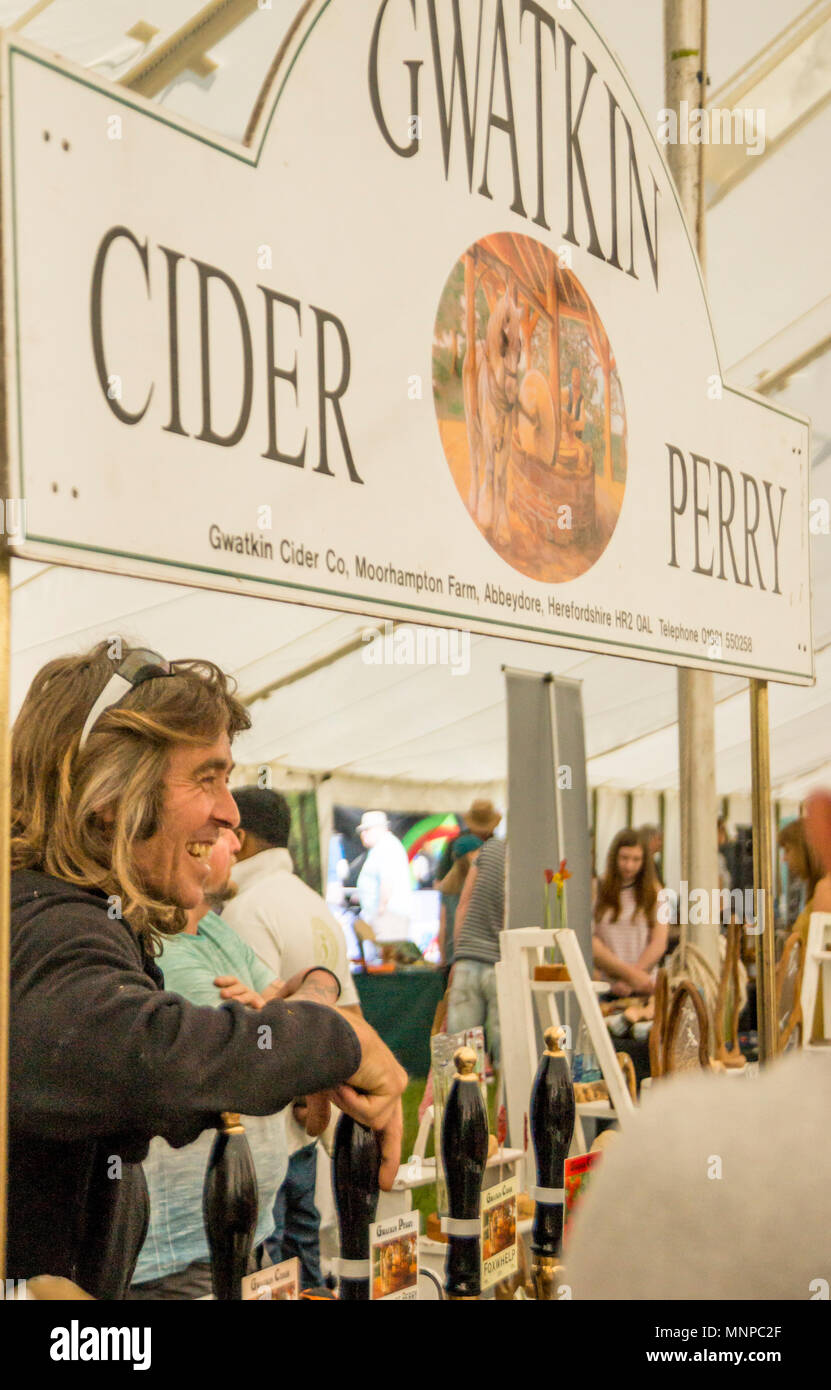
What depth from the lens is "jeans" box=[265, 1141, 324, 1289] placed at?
6.67 ft

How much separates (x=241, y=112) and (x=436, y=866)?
277cm

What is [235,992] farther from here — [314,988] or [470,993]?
[470,993]

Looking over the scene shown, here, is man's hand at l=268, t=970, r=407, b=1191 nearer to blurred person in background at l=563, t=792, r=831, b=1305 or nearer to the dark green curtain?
blurred person in background at l=563, t=792, r=831, b=1305

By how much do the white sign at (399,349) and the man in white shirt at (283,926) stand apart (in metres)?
0.78

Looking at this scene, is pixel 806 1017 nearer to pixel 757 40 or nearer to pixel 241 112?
pixel 241 112

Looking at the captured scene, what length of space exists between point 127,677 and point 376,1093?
382 mm

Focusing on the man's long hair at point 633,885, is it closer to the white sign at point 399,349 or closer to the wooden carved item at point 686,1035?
the wooden carved item at point 686,1035

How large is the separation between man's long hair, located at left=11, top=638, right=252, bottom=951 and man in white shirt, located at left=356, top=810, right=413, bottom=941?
11.1 feet

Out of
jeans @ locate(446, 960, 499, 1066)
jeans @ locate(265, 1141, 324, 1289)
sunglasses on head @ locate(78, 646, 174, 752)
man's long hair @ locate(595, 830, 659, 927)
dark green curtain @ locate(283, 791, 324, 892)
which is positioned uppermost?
sunglasses on head @ locate(78, 646, 174, 752)

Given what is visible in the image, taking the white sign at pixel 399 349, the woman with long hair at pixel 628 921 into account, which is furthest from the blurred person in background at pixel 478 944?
the white sign at pixel 399 349

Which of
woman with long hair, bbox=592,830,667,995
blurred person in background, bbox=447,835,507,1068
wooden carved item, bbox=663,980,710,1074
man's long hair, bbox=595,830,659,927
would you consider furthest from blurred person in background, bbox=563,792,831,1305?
man's long hair, bbox=595,830,659,927

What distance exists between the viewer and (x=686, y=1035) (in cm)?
188

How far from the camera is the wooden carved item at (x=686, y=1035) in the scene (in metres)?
1.81

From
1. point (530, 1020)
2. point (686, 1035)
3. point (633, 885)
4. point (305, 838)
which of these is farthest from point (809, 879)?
point (305, 838)
